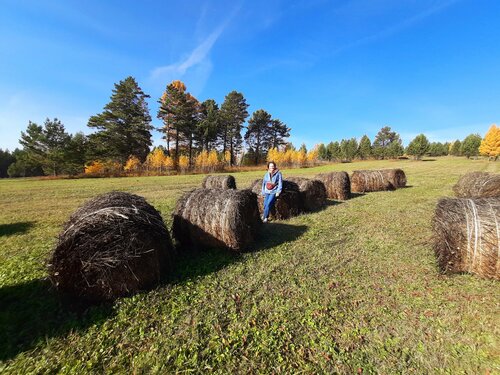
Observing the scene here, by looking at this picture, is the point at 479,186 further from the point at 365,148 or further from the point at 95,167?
the point at 365,148

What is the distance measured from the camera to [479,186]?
445 inches

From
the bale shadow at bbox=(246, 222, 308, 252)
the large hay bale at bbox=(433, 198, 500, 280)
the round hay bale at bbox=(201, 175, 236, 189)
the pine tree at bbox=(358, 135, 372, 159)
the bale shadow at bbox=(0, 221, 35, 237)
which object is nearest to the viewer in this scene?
the large hay bale at bbox=(433, 198, 500, 280)

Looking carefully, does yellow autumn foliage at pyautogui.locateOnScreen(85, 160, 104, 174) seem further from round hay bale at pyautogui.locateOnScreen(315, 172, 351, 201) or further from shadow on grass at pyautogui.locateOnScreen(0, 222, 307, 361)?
shadow on grass at pyautogui.locateOnScreen(0, 222, 307, 361)

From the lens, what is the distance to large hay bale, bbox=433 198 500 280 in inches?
172

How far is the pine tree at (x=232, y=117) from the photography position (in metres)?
57.1

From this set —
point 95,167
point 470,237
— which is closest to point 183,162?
point 95,167

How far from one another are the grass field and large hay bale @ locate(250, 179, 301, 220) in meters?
3.35

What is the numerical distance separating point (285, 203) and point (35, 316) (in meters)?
7.60

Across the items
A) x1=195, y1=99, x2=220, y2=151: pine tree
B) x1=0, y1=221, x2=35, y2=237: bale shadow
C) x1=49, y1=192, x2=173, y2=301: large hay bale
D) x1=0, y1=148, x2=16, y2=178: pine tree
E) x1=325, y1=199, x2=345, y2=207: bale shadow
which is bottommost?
x1=325, y1=199, x2=345, y2=207: bale shadow

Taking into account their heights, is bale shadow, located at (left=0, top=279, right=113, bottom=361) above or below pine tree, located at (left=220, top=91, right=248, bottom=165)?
below

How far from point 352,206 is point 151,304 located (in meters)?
10.2

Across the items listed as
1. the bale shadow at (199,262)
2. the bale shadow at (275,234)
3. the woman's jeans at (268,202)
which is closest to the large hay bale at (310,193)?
the woman's jeans at (268,202)

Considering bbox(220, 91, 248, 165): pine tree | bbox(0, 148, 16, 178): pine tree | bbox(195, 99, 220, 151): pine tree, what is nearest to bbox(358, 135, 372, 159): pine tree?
bbox(220, 91, 248, 165): pine tree

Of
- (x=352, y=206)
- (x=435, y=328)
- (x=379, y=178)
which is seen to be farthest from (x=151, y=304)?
(x=379, y=178)
